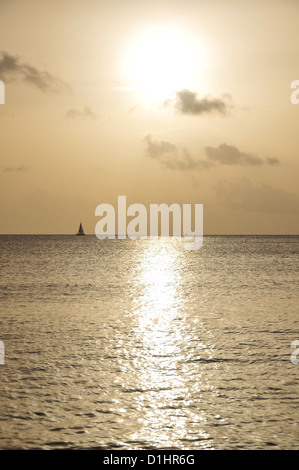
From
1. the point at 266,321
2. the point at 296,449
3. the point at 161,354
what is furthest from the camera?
the point at 266,321

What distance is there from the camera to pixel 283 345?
92.8 feet

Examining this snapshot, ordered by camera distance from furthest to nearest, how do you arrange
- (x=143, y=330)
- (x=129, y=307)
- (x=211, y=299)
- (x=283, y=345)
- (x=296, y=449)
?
(x=211, y=299) < (x=129, y=307) < (x=143, y=330) < (x=283, y=345) < (x=296, y=449)

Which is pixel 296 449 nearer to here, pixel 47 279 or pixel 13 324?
pixel 13 324

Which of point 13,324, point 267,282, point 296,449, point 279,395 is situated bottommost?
point 296,449

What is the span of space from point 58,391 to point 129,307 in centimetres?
2467

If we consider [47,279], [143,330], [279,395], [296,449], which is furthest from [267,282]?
[296,449]

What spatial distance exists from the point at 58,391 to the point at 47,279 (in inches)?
2043

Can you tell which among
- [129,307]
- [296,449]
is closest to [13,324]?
[129,307]

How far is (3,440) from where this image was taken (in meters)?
15.3

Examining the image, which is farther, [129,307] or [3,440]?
[129,307]

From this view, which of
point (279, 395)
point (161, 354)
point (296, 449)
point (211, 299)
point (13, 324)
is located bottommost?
point (296, 449)

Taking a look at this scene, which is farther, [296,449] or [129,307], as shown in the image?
[129,307]

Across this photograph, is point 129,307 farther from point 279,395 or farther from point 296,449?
point 296,449

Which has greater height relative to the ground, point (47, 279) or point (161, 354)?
point (47, 279)
